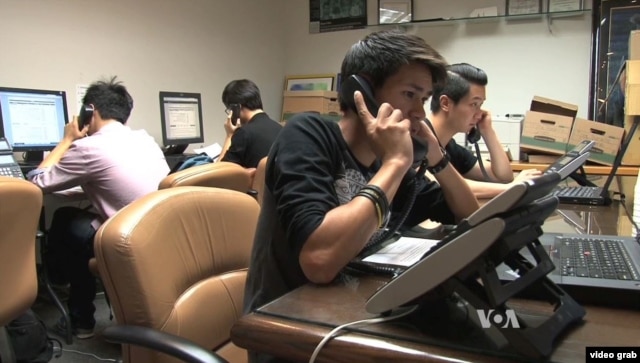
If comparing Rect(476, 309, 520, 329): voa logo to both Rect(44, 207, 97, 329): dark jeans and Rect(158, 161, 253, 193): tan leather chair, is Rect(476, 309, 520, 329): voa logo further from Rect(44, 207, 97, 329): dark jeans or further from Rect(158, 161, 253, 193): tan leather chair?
Rect(44, 207, 97, 329): dark jeans

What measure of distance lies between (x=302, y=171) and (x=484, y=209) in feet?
1.40

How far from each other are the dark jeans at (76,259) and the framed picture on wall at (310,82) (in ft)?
8.92

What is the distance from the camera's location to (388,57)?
3.77 ft

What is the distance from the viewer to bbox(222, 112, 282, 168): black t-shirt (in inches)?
129

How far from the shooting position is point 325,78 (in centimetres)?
496

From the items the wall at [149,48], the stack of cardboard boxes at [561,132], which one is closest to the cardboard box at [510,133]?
the stack of cardboard boxes at [561,132]

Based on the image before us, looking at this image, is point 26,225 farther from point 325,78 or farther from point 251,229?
point 325,78

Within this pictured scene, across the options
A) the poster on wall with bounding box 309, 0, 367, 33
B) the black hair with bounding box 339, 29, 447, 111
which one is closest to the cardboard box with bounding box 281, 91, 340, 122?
the poster on wall with bounding box 309, 0, 367, 33

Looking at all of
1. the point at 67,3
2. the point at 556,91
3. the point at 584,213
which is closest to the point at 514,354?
the point at 584,213

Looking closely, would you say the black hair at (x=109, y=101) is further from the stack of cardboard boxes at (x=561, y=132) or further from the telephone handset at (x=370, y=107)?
the stack of cardboard boxes at (x=561, y=132)

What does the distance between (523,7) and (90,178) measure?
3462mm

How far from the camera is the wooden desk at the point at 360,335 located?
651 millimetres

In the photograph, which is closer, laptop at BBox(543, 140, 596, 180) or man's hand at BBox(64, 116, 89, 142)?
laptop at BBox(543, 140, 596, 180)

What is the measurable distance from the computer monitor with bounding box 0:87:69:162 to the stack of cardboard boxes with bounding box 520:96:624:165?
10.2 ft
